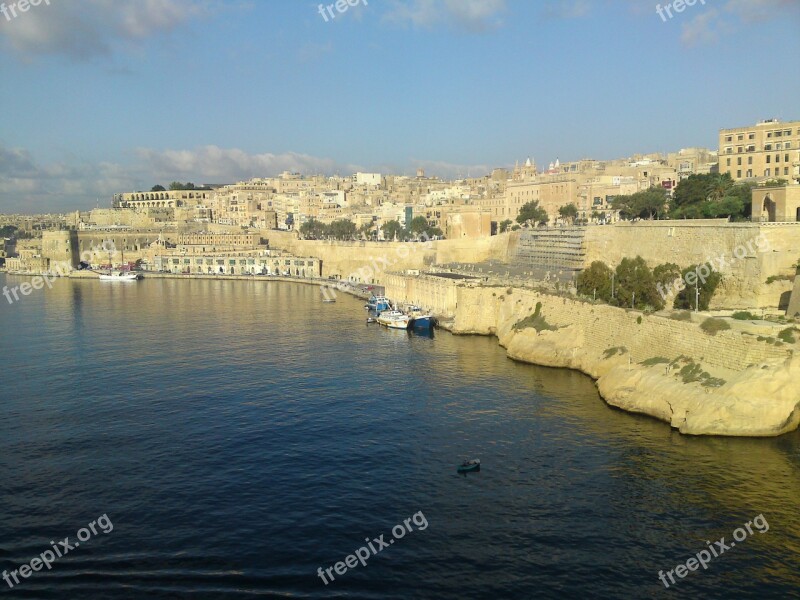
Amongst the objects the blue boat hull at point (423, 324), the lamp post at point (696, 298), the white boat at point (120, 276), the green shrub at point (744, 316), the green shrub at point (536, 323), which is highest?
the lamp post at point (696, 298)

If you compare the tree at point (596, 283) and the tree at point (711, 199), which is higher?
the tree at point (711, 199)

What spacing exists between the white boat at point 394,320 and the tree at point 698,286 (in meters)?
18.4

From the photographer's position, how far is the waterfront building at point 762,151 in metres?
50.9

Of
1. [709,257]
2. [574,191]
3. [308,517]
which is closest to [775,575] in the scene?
[308,517]

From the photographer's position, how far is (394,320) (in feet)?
155

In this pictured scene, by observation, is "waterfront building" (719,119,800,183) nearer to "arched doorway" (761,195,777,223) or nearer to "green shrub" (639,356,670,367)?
"arched doorway" (761,195,777,223)

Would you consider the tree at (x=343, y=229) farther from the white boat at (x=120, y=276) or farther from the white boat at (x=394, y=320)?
the white boat at (x=394, y=320)

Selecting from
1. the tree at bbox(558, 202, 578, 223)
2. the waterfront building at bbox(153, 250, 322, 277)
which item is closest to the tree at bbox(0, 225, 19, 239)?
the waterfront building at bbox(153, 250, 322, 277)

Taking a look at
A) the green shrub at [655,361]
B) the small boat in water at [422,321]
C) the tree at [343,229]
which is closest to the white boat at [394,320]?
the small boat in water at [422,321]

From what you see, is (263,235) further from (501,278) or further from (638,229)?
(638,229)

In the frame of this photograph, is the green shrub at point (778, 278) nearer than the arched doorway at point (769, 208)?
Yes

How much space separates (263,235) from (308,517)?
98.7 meters

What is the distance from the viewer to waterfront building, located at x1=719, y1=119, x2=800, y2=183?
167ft

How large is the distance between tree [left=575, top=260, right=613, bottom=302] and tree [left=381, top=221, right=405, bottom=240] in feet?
211
